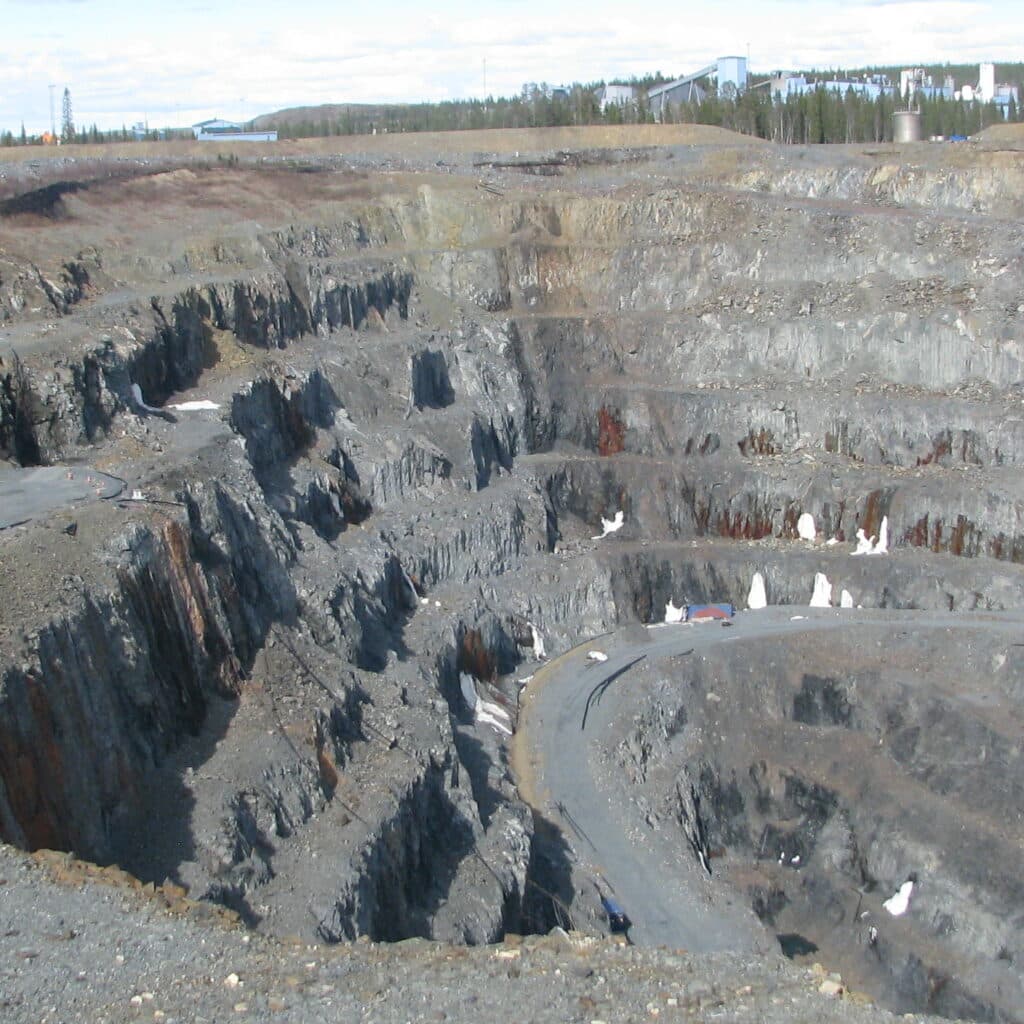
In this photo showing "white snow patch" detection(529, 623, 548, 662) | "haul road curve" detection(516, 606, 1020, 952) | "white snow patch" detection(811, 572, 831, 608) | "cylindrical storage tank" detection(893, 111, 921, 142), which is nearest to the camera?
"haul road curve" detection(516, 606, 1020, 952)

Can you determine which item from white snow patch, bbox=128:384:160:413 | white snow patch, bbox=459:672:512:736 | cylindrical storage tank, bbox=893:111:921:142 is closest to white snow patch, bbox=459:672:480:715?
white snow patch, bbox=459:672:512:736

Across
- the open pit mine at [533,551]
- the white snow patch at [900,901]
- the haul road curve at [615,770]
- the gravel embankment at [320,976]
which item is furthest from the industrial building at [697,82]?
the gravel embankment at [320,976]

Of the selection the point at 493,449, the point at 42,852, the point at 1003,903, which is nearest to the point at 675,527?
the point at 493,449

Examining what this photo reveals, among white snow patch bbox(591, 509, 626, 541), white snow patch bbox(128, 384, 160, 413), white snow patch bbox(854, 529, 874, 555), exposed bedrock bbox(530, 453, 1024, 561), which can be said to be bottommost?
white snow patch bbox(854, 529, 874, 555)

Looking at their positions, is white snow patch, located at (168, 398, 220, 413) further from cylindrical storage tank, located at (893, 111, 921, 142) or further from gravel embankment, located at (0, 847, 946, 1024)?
cylindrical storage tank, located at (893, 111, 921, 142)

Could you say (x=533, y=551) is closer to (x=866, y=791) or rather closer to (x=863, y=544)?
(x=863, y=544)
